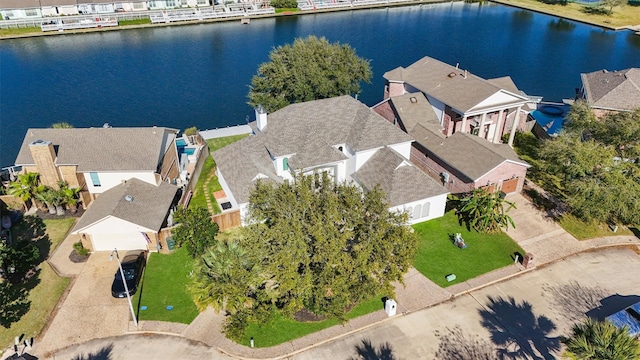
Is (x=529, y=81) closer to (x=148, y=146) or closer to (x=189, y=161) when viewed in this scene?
(x=189, y=161)

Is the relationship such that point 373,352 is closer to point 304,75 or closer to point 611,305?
point 611,305

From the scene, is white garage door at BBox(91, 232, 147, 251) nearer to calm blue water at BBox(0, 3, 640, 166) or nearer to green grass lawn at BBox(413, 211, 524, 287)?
green grass lawn at BBox(413, 211, 524, 287)


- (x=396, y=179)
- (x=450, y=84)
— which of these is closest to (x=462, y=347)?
(x=396, y=179)

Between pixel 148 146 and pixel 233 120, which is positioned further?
pixel 233 120

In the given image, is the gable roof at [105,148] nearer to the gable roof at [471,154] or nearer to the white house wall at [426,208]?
the white house wall at [426,208]

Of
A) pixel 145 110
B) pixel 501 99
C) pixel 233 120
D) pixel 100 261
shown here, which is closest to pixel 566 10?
pixel 501 99

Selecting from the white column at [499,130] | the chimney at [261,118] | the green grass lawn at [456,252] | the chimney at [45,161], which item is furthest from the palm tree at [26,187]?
the white column at [499,130]
